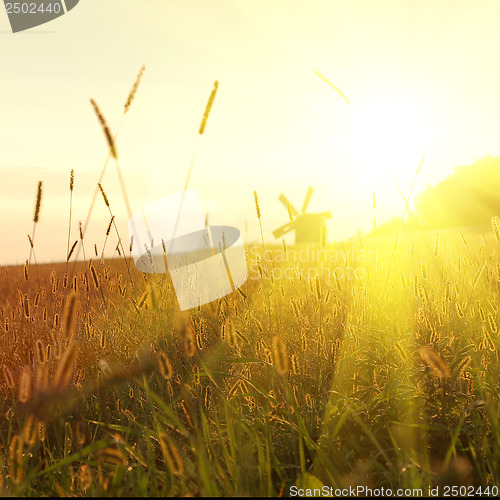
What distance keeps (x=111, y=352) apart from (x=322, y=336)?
1.54 metres

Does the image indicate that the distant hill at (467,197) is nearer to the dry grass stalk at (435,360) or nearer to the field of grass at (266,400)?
the field of grass at (266,400)

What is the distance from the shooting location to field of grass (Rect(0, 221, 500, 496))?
Result: 144cm

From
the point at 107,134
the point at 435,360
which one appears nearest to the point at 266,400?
the point at 435,360

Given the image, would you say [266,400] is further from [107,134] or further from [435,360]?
[107,134]

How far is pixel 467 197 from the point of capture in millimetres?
38344

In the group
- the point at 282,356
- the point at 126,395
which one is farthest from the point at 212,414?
the point at 282,356

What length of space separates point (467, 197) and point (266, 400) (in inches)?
1622

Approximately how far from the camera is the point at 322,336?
259 centimetres

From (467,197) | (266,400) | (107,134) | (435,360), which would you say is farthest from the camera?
(467,197)

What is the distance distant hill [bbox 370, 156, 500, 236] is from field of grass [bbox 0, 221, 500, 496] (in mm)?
35982

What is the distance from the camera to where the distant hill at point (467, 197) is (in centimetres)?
3741

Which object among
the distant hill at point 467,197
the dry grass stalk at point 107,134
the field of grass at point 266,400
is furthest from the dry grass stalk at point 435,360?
the distant hill at point 467,197

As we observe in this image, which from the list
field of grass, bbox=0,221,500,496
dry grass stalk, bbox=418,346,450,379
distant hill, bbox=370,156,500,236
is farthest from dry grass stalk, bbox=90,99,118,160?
distant hill, bbox=370,156,500,236

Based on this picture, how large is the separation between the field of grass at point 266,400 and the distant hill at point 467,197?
3598cm
